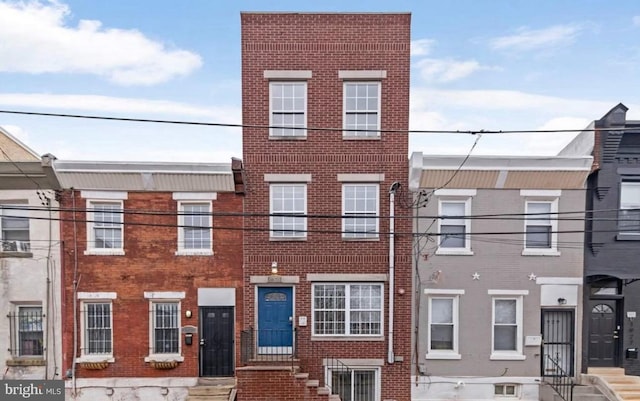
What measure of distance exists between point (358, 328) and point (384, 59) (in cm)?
761

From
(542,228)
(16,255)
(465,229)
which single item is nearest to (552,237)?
(542,228)

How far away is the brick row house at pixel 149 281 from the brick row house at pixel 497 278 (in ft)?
18.0

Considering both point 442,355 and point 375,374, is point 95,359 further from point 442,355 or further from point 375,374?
point 442,355

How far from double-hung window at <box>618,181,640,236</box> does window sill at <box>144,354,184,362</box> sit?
1283 cm

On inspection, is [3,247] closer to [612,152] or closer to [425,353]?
[425,353]

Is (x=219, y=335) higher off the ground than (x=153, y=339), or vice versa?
(x=219, y=335)

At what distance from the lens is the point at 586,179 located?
10266mm

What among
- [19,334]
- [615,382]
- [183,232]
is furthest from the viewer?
[183,232]

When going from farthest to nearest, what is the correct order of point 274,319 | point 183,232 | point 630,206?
point 183,232 < point 274,319 < point 630,206

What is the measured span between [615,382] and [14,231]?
17.2 metres

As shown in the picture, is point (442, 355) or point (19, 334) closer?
point (442, 355)

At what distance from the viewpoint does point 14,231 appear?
34.5 feet

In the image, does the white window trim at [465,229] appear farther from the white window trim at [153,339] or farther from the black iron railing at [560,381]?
the white window trim at [153,339]

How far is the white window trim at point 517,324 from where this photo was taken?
1034cm
